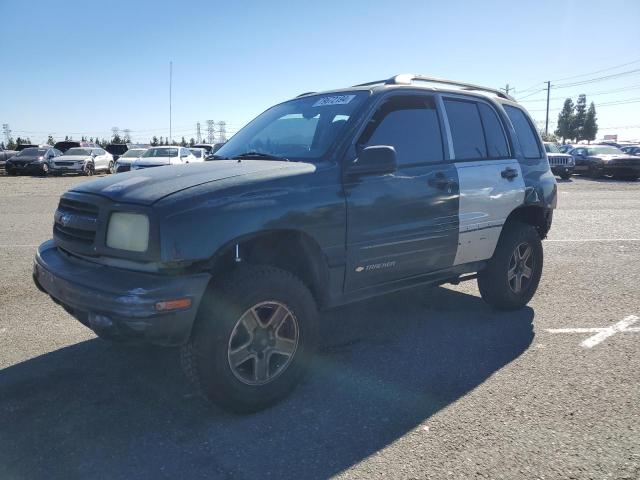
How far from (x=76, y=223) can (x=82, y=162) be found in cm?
2634

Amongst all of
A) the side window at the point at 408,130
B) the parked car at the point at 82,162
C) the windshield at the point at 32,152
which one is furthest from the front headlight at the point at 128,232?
the windshield at the point at 32,152

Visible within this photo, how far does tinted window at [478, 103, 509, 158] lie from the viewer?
181 inches

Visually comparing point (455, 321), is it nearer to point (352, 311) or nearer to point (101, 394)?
point (352, 311)

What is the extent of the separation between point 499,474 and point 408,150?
231 cm

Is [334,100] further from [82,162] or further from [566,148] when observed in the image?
[566,148]

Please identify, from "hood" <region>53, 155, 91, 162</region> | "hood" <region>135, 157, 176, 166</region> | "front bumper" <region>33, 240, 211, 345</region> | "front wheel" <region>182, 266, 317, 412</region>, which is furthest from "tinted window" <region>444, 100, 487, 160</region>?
"hood" <region>53, 155, 91, 162</region>

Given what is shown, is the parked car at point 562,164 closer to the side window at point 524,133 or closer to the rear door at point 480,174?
the side window at point 524,133

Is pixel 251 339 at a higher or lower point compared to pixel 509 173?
lower

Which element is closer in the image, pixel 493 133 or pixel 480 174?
pixel 480 174

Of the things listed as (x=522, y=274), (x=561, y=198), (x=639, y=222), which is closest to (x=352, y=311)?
(x=522, y=274)

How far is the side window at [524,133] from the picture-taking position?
16.4 feet

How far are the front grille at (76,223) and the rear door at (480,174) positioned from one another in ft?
9.03

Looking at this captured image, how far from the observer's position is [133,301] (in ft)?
8.44

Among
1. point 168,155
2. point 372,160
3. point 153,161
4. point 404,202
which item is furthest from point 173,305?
point 168,155
